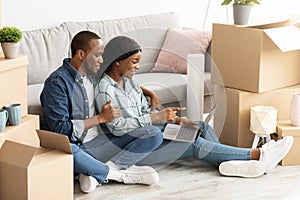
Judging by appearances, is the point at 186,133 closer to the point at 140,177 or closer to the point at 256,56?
the point at 140,177

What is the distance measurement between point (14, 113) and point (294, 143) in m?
1.44

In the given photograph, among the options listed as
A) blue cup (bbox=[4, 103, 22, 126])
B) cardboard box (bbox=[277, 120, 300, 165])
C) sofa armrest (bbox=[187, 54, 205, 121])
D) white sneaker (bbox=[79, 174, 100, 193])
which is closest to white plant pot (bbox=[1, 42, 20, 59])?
blue cup (bbox=[4, 103, 22, 126])

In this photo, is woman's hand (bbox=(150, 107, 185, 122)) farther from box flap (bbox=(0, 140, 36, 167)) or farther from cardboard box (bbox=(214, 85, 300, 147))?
box flap (bbox=(0, 140, 36, 167))

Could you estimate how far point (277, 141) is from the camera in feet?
11.1

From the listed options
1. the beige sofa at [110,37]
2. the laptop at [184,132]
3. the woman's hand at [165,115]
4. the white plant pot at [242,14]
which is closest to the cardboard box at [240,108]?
the beige sofa at [110,37]

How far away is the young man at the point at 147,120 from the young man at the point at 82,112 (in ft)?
0.16

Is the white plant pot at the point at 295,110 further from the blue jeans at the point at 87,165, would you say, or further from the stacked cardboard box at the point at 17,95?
the stacked cardboard box at the point at 17,95

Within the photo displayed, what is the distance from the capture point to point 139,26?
173 inches

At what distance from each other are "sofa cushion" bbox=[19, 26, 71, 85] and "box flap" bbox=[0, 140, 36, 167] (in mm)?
1173

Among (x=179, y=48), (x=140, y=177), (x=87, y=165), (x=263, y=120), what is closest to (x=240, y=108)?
(x=263, y=120)

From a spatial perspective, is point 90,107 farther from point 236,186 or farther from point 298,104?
point 298,104

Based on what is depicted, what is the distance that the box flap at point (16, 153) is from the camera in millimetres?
2680

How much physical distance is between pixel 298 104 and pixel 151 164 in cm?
82

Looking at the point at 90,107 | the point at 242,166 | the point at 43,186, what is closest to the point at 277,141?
the point at 242,166
